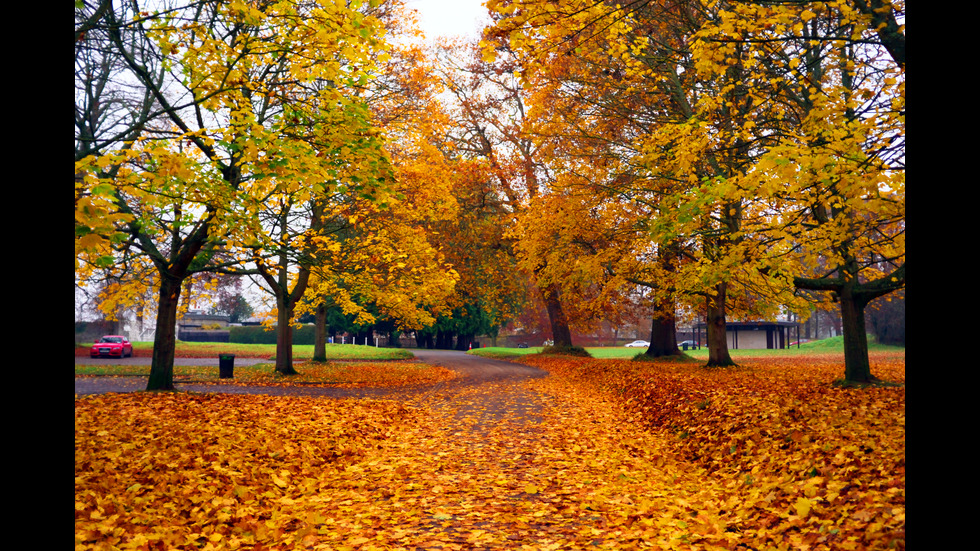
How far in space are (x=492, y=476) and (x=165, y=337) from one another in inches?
347

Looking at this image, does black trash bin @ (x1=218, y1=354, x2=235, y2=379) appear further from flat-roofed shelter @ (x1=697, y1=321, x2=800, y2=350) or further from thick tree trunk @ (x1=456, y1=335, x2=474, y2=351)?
flat-roofed shelter @ (x1=697, y1=321, x2=800, y2=350)

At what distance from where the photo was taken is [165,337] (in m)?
11.8

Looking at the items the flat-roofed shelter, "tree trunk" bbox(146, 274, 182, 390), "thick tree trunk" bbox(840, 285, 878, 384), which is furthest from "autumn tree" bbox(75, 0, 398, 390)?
the flat-roofed shelter

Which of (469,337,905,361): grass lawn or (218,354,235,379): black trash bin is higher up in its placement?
(218,354,235,379): black trash bin

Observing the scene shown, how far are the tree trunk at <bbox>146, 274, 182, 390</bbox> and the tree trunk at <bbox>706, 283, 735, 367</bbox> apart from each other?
15.7m

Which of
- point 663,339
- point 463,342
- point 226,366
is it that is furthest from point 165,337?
point 463,342

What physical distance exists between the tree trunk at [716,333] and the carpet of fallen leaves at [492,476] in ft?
29.3

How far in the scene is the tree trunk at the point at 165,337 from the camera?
38.0 ft

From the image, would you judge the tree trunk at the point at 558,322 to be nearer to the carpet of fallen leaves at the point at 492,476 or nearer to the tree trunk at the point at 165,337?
the carpet of fallen leaves at the point at 492,476

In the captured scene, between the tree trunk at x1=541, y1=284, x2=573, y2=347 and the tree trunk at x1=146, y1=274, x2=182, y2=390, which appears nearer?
the tree trunk at x1=146, y1=274, x2=182, y2=390

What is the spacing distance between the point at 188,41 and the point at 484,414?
8.00 m

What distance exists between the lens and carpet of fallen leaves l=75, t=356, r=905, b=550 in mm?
4316

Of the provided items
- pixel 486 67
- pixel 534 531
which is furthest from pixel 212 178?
pixel 486 67

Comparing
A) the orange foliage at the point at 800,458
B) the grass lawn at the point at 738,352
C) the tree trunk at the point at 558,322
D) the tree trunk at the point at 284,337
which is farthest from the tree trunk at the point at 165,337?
A: the grass lawn at the point at 738,352
